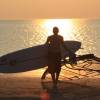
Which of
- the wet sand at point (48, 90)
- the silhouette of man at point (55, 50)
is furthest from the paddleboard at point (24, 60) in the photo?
the silhouette of man at point (55, 50)

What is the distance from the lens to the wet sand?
12.6 m

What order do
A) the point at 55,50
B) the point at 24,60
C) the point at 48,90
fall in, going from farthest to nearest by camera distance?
the point at 24,60 < the point at 55,50 < the point at 48,90

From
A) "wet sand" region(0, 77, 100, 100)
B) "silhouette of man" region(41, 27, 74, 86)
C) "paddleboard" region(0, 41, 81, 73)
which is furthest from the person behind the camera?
"paddleboard" region(0, 41, 81, 73)

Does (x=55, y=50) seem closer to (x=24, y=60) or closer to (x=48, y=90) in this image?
(x=48, y=90)

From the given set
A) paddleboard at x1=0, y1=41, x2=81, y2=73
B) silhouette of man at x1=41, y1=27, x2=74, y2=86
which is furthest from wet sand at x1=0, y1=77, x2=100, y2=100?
paddleboard at x1=0, y1=41, x2=81, y2=73

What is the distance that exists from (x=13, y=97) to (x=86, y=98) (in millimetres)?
1990

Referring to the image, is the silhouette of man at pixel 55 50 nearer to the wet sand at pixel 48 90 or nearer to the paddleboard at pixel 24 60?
the wet sand at pixel 48 90

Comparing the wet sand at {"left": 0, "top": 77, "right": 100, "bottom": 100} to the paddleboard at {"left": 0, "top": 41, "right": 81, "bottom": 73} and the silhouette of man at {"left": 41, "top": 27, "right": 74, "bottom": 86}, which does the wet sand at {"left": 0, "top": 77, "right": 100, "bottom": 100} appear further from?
the paddleboard at {"left": 0, "top": 41, "right": 81, "bottom": 73}

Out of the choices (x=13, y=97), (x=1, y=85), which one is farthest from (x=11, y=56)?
(x=13, y=97)

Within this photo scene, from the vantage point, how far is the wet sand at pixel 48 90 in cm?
1261

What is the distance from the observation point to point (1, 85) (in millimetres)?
15141

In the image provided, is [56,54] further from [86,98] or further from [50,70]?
[86,98]

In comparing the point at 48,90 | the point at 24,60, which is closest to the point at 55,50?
the point at 48,90

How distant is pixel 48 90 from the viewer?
1390 cm
